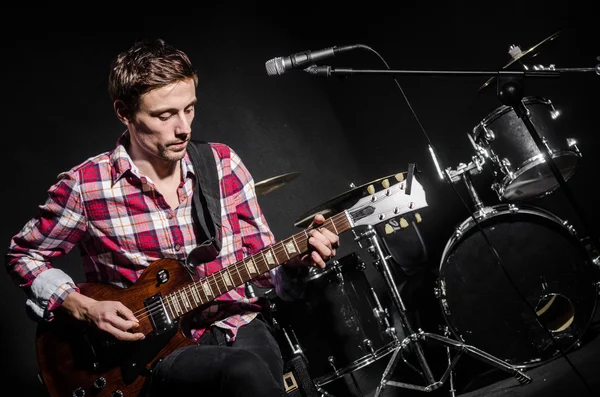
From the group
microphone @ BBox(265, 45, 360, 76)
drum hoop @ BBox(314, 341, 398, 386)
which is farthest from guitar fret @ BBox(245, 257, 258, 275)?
drum hoop @ BBox(314, 341, 398, 386)

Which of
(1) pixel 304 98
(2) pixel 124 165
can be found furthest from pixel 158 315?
(1) pixel 304 98

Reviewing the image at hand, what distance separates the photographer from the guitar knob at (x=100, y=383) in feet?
6.89

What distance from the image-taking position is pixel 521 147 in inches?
113

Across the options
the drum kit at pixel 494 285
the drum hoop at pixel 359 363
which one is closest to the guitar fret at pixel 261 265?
the drum kit at pixel 494 285

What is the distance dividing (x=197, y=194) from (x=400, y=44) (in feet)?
8.72

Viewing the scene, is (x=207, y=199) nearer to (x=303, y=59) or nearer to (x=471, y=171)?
(x=303, y=59)

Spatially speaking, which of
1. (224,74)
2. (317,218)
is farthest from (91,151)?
(317,218)

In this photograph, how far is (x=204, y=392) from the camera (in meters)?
1.86

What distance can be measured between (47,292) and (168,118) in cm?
103

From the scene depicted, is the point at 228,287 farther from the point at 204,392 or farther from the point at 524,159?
the point at 524,159

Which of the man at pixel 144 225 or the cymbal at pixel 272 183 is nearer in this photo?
the man at pixel 144 225

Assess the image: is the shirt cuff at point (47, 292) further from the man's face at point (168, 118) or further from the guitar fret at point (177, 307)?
the man's face at point (168, 118)

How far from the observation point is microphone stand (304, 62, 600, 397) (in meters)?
1.91

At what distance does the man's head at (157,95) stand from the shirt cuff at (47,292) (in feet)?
2.55
